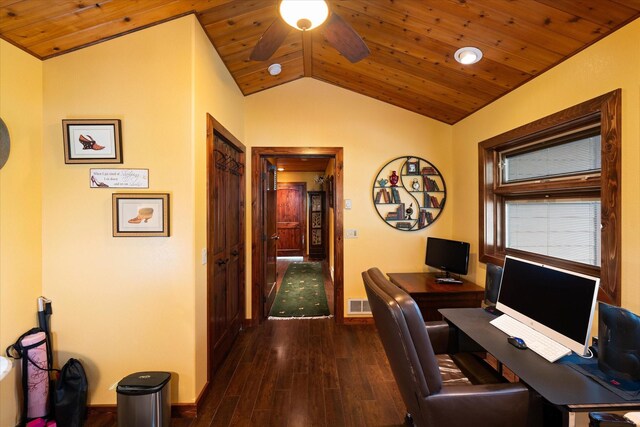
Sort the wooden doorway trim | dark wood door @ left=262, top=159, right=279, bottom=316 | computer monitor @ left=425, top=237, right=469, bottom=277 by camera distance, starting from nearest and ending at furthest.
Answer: computer monitor @ left=425, top=237, right=469, bottom=277 < the wooden doorway trim < dark wood door @ left=262, top=159, right=279, bottom=316

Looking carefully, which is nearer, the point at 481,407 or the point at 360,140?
the point at 481,407

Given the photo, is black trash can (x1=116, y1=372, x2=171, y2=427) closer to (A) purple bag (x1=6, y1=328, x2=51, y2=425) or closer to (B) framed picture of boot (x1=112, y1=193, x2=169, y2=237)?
(A) purple bag (x1=6, y1=328, x2=51, y2=425)

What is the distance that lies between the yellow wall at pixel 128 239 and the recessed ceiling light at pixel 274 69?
1.09 meters

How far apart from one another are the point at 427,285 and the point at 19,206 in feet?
10.8

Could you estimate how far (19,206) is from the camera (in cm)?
181

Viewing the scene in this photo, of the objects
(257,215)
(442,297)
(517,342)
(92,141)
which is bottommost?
(442,297)

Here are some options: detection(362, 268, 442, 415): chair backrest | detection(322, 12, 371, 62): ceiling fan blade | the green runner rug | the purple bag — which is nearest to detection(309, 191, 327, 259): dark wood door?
the green runner rug

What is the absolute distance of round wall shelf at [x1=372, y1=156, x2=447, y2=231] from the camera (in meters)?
3.53

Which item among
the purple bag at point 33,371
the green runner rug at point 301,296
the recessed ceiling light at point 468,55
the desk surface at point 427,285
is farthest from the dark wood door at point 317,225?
the purple bag at point 33,371

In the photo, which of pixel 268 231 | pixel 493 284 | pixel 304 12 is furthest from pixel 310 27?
pixel 268 231

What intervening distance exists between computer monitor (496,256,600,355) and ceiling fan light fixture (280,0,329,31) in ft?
5.85

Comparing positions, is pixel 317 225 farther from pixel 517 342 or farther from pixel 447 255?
pixel 517 342

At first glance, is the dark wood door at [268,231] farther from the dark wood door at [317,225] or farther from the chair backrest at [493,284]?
the dark wood door at [317,225]

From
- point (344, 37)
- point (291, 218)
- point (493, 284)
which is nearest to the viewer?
point (344, 37)
